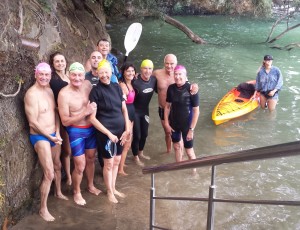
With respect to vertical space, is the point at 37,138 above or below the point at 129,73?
below

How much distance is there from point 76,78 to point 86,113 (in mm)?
421

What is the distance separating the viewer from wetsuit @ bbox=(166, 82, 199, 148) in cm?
469

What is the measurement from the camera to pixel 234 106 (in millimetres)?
7750

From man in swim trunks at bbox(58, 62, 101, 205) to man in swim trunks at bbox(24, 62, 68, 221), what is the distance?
0.15 m

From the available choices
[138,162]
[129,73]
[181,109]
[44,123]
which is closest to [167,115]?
[181,109]

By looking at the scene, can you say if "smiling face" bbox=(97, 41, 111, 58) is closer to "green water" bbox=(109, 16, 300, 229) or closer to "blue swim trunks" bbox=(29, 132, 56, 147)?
"blue swim trunks" bbox=(29, 132, 56, 147)

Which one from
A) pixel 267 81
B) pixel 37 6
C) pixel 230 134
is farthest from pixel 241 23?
pixel 37 6

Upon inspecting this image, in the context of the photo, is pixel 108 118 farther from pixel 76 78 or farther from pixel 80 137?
pixel 76 78

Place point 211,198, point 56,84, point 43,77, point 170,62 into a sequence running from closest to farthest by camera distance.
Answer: point 211,198, point 43,77, point 56,84, point 170,62

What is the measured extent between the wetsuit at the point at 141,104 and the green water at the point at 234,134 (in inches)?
26.8

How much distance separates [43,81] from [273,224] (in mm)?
3383

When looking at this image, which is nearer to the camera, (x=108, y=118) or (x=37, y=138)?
(x=37, y=138)

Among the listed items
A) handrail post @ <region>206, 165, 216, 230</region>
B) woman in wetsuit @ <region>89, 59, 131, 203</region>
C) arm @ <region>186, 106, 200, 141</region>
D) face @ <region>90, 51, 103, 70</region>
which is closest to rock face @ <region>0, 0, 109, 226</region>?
face @ <region>90, 51, 103, 70</region>

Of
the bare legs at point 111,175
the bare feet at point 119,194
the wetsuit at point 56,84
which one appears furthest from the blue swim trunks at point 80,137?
the bare feet at point 119,194
